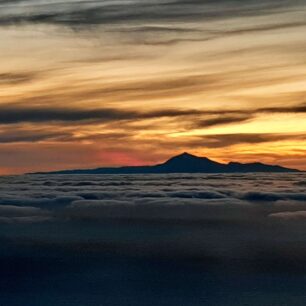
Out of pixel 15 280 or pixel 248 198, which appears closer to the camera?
pixel 15 280

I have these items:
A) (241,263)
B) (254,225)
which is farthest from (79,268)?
(254,225)

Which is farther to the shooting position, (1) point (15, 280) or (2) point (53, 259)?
(2) point (53, 259)

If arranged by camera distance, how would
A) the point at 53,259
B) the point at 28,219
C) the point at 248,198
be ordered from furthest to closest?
1. the point at 248,198
2. the point at 28,219
3. the point at 53,259

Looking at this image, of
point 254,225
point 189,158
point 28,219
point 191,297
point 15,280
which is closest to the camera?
point 191,297

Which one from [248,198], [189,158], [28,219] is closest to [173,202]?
[248,198]

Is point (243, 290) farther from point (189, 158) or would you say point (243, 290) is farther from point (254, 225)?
point (189, 158)

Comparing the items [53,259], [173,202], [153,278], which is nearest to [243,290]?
[153,278]

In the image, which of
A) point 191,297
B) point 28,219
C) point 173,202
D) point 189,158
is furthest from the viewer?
point 189,158

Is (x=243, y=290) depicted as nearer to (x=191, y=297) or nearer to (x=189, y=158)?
(x=191, y=297)

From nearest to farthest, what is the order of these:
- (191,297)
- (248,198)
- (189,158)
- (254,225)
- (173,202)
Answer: (191,297) < (254,225) < (173,202) < (248,198) < (189,158)
